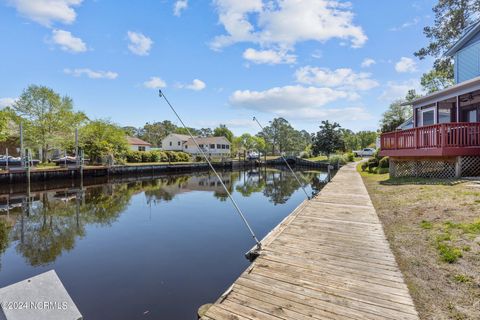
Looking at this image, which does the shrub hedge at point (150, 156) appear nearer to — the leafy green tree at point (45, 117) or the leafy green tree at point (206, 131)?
the leafy green tree at point (45, 117)

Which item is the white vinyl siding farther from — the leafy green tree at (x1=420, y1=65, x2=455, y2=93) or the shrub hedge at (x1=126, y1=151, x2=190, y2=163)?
the shrub hedge at (x1=126, y1=151, x2=190, y2=163)

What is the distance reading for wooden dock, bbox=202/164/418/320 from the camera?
2.96 metres

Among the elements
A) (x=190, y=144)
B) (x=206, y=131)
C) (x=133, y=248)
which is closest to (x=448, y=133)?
(x=133, y=248)

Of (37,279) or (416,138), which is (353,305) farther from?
(416,138)

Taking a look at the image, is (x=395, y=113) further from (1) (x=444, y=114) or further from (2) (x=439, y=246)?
(2) (x=439, y=246)

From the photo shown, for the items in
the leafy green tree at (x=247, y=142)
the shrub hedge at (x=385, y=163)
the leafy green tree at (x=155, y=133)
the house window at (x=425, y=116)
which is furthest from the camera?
the leafy green tree at (x=155, y=133)

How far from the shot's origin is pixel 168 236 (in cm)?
821

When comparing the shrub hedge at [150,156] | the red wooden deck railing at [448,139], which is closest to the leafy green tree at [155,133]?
the shrub hedge at [150,156]

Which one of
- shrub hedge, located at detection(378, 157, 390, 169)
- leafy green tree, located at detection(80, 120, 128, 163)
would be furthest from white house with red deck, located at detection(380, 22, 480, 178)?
leafy green tree, located at detection(80, 120, 128, 163)

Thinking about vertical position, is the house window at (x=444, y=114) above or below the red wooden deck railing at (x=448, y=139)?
above

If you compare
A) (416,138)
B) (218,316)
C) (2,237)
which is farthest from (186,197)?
(218,316)

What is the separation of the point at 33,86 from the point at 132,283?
32.9m

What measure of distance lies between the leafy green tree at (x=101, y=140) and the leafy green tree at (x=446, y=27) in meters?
33.0

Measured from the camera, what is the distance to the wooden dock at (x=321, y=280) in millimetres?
2955
